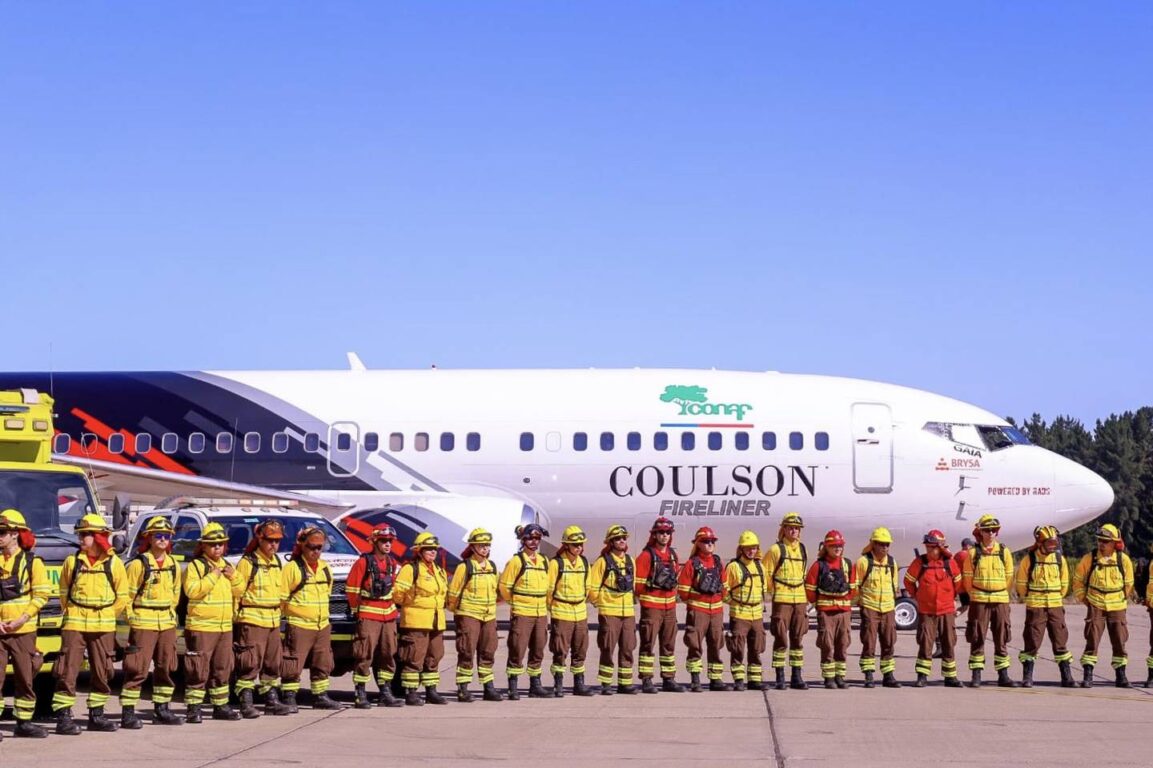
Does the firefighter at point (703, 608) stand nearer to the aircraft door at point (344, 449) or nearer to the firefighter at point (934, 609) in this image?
the firefighter at point (934, 609)

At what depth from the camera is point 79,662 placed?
1348 cm

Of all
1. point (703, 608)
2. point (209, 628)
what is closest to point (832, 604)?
point (703, 608)

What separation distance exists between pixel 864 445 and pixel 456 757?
46.1ft

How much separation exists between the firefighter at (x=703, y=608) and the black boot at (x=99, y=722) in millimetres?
6362

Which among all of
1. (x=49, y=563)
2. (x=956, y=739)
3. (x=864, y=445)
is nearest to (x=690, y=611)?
(x=956, y=739)

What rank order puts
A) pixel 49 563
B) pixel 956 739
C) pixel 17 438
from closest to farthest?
pixel 956 739
pixel 49 563
pixel 17 438

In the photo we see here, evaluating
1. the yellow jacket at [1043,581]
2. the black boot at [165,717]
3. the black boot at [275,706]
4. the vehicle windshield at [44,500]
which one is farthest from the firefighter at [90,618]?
the yellow jacket at [1043,581]

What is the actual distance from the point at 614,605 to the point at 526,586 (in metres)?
1.04

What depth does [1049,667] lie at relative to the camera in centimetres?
1978

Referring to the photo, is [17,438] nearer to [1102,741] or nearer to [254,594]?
[254,594]

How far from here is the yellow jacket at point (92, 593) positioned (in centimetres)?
1335

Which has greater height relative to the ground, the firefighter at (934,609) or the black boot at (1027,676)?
the firefighter at (934,609)

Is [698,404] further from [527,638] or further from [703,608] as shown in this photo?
[527,638]

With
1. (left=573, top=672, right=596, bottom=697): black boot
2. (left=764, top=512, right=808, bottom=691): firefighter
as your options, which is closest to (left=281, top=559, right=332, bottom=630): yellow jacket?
(left=573, top=672, right=596, bottom=697): black boot
